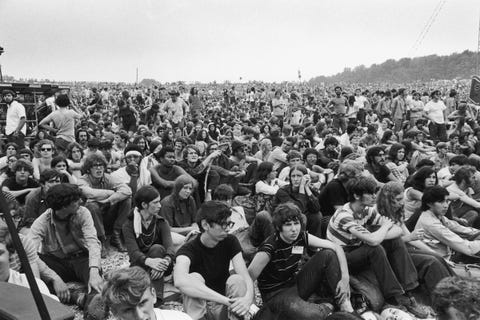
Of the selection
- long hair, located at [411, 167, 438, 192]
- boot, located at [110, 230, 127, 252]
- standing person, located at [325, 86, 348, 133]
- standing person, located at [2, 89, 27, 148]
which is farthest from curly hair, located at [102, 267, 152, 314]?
standing person, located at [325, 86, 348, 133]

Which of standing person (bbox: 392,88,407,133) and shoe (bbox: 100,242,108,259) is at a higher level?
standing person (bbox: 392,88,407,133)

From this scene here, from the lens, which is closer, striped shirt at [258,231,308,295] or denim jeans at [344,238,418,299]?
striped shirt at [258,231,308,295]

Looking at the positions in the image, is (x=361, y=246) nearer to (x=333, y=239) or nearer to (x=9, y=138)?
(x=333, y=239)

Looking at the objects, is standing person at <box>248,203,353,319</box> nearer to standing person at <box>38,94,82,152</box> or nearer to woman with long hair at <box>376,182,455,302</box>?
woman with long hair at <box>376,182,455,302</box>

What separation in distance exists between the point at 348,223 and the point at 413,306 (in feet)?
2.94

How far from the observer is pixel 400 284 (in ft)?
13.6

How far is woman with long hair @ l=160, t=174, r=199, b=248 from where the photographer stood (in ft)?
17.4

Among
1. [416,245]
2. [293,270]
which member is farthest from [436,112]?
[293,270]

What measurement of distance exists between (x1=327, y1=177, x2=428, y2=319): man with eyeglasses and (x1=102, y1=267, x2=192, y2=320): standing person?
2.24 m

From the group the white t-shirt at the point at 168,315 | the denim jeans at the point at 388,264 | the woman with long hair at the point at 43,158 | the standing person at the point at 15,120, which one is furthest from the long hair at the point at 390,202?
the standing person at the point at 15,120

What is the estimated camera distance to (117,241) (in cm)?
578

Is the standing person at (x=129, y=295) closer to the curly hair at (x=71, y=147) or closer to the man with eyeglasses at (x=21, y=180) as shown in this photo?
the man with eyeglasses at (x=21, y=180)

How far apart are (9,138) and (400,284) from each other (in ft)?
24.5

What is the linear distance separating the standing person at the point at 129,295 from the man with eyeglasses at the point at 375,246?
224 cm
